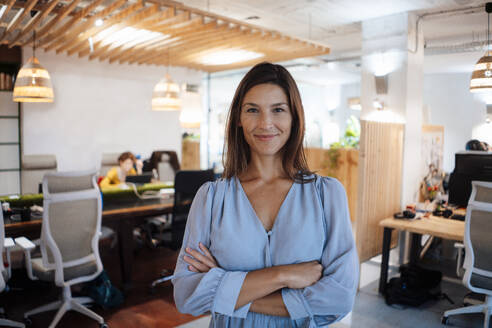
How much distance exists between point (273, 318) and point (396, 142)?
3893mm

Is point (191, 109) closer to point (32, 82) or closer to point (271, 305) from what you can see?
point (32, 82)

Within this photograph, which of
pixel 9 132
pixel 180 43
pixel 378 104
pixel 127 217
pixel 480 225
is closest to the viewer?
pixel 480 225

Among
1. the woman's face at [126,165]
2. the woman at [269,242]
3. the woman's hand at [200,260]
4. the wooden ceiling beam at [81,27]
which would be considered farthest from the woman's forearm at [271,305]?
the woman's face at [126,165]

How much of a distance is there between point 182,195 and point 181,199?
42 mm

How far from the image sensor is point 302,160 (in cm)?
133

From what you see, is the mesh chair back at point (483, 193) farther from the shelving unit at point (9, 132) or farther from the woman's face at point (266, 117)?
the shelving unit at point (9, 132)

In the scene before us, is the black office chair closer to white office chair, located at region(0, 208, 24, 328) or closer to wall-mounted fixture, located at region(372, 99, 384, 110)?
white office chair, located at region(0, 208, 24, 328)

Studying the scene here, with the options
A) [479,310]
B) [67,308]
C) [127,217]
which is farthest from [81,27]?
[479,310]

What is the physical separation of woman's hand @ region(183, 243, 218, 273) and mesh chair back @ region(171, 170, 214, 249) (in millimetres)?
2660

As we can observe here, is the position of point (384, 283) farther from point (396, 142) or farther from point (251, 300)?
point (251, 300)

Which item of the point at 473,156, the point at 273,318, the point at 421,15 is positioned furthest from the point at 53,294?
the point at 421,15

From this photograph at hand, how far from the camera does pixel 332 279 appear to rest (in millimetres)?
1146

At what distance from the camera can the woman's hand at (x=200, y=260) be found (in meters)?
1.19

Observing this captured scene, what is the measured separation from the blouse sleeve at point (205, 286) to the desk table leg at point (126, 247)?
9.55 feet
